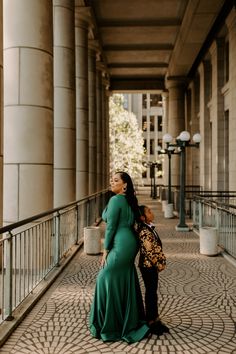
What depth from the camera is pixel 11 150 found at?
28.4 feet

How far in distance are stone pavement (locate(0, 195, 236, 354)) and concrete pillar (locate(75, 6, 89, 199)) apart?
8623 millimetres

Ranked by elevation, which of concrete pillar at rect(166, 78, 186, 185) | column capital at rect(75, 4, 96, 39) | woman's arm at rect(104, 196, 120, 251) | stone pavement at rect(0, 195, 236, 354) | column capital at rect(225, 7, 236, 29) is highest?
column capital at rect(225, 7, 236, 29)

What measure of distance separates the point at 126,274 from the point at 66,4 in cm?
1092

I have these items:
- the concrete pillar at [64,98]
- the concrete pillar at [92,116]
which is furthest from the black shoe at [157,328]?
the concrete pillar at [92,116]

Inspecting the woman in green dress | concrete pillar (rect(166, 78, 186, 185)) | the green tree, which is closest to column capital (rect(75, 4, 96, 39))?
the woman in green dress

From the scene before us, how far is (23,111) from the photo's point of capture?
8.68 m

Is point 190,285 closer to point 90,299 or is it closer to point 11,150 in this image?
point 90,299

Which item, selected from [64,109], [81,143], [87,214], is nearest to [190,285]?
[87,214]

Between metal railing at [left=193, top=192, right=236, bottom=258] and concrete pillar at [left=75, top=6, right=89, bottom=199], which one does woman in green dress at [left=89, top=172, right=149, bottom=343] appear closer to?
metal railing at [left=193, top=192, right=236, bottom=258]

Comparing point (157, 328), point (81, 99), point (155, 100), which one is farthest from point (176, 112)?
point (155, 100)

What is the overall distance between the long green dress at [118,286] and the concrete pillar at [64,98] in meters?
8.58

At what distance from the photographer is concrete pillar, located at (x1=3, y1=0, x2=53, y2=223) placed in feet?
28.3

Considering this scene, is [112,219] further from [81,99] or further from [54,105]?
[81,99]

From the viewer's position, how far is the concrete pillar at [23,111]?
8.64 meters
